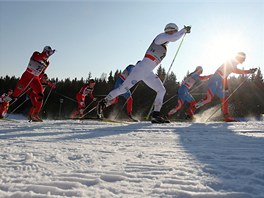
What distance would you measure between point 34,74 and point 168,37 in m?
3.55

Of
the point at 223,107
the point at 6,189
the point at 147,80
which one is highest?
the point at 147,80

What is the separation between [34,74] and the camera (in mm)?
7125

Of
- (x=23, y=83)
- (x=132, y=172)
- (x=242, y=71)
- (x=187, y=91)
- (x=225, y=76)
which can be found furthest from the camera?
(x=187, y=91)

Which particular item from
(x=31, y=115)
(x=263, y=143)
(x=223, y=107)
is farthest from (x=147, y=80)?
(x=263, y=143)

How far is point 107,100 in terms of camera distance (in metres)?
6.38

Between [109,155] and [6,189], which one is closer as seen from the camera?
[6,189]

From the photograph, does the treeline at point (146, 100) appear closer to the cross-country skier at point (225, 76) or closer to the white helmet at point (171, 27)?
the cross-country skier at point (225, 76)

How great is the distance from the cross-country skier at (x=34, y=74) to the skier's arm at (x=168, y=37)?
2.98m

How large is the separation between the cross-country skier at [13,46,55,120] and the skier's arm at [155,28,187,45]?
117 inches

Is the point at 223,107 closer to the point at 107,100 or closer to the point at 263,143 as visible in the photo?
the point at 107,100

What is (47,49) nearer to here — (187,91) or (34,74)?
(34,74)

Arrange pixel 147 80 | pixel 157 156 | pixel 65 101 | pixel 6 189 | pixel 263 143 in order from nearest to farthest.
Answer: pixel 6 189
pixel 157 156
pixel 263 143
pixel 147 80
pixel 65 101

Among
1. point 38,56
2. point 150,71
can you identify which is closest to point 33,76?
point 38,56

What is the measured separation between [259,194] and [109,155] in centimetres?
115
